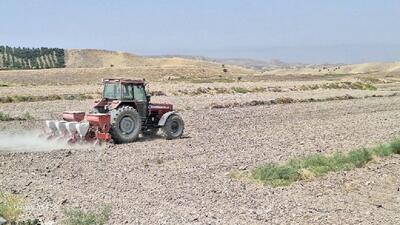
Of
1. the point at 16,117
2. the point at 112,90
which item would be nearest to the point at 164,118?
the point at 112,90

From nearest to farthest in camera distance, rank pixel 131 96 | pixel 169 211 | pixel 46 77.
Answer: pixel 169 211, pixel 131 96, pixel 46 77

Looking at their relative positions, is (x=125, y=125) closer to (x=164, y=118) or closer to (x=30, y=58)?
(x=164, y=118)

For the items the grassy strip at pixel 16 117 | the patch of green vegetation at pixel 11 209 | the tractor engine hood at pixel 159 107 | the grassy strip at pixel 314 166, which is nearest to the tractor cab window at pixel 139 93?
the tractor engine hood at pixel 159 107

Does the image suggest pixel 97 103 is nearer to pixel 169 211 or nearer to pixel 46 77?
pixel 169 211

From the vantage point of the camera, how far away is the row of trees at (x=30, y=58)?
110000mm

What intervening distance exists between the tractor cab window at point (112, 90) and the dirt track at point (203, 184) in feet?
6.19

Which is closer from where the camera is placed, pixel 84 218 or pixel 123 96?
pixel 84 218

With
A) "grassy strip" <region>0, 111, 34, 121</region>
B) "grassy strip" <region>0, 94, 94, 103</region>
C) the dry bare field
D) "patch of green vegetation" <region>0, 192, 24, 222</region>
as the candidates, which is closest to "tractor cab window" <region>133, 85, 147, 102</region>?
the dry bare field

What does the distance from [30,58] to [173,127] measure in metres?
105

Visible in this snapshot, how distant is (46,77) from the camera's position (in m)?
73.2

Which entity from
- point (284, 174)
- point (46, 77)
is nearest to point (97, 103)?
point (284, 174)

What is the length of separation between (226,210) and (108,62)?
132 m

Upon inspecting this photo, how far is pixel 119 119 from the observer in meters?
18.9

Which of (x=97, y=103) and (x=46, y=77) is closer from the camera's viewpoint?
(x=97, y=103)
